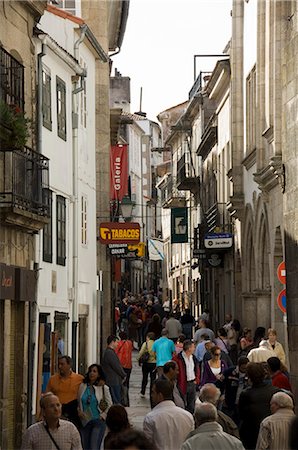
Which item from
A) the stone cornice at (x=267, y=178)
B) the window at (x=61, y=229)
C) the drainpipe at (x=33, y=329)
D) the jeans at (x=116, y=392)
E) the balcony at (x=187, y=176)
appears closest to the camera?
the drainpipe at (x=33, y=329)

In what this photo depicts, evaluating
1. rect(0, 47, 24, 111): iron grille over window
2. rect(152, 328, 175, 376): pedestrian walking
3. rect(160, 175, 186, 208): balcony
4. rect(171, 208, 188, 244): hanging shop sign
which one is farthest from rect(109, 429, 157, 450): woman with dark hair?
rect(160, 175, 186, 208): balcony

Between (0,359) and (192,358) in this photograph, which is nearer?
(0,359)

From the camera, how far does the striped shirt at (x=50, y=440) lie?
460 inches

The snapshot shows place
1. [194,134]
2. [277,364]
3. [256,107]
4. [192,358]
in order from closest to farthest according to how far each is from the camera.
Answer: [277,364], [192,358], [256,107], [194,134]

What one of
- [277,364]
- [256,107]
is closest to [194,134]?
[256,107]

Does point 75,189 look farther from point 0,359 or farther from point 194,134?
point 194,134

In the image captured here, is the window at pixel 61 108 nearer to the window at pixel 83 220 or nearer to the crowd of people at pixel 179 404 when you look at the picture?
the window at pixel 83 220

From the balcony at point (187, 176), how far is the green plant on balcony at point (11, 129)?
45406 mm

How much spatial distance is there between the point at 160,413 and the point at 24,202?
29.7 ft

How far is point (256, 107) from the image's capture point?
122 feet

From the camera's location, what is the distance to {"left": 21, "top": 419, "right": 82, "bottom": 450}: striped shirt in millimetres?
11680

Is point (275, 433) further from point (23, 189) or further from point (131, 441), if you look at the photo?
point (23, 189)

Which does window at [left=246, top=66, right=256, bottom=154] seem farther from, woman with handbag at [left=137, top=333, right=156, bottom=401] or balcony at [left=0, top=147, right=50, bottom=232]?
balcony at [left=0, top=147, right=50, bottom=232]

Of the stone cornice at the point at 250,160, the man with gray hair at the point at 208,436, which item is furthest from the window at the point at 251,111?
the man with gray hair at the point at 208,436
